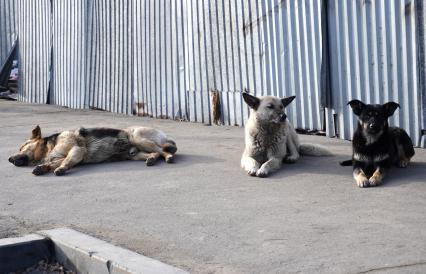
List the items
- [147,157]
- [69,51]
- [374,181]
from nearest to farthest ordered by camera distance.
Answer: [374,181], [147,157], [69,51]

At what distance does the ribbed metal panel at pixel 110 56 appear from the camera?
615 inches

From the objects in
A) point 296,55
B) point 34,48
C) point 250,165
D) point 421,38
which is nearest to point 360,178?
Answer: point 250,165

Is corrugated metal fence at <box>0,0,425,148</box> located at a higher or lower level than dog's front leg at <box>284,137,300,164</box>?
higher

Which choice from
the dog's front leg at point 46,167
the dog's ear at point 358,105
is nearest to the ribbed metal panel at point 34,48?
the dog's front leg at point 46,167

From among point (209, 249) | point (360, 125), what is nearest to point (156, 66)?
point (360, 125)

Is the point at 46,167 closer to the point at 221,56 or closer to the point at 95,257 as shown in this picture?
the point at 95,257

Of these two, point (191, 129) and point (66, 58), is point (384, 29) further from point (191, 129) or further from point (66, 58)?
point (66, 58)

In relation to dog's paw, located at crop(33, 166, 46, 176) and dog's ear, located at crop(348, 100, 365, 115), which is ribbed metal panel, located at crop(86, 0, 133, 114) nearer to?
dog's paw, located at crop(33, 166, 46, 176)

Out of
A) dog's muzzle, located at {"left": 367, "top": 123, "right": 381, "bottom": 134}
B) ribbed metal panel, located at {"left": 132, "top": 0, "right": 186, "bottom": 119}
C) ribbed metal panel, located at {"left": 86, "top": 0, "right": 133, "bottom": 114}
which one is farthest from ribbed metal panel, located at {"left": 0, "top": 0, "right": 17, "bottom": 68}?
dog's muzzle, located at {"left": 367, "top": 123, "right": 381, "bottom": 134}

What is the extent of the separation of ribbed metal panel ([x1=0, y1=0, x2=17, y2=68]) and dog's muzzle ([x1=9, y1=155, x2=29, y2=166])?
11.1 m

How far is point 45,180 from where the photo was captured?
908 cm

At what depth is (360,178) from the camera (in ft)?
25.5

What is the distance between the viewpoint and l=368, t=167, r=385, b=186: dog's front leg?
769 cm

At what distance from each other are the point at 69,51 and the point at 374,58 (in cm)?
972
